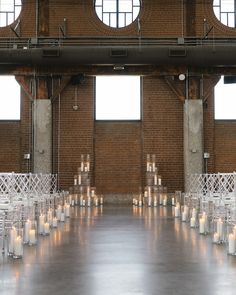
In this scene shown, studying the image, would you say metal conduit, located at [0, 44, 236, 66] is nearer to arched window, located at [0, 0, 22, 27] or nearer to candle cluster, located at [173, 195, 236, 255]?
arched window, located at [0, 0, 22, 27]

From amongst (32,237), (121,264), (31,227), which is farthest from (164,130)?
(121,264)

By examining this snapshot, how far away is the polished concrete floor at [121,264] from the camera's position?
6637 millimetres

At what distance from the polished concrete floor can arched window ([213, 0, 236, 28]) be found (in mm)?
13076

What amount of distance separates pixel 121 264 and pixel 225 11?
1798cm

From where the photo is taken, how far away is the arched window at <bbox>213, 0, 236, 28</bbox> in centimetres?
2398

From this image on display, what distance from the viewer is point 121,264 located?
27.2 feet

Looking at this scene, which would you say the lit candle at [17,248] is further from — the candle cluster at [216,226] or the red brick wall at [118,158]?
the red brick wall at [118,158]

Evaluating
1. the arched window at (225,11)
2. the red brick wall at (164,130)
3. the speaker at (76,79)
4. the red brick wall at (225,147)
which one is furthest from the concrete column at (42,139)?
the arched window at (225,11)

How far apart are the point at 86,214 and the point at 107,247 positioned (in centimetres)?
754

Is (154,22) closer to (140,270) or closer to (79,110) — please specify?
(79,110)

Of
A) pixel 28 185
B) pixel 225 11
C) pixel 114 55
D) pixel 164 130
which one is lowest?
pixel 28 185

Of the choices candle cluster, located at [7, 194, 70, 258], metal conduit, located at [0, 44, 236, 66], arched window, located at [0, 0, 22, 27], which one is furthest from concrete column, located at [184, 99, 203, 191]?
arched window, located at [0, 0, 22, 27]

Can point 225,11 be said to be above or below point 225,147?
above

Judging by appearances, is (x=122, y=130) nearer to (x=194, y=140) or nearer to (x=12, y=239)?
(x=194, y=140)
